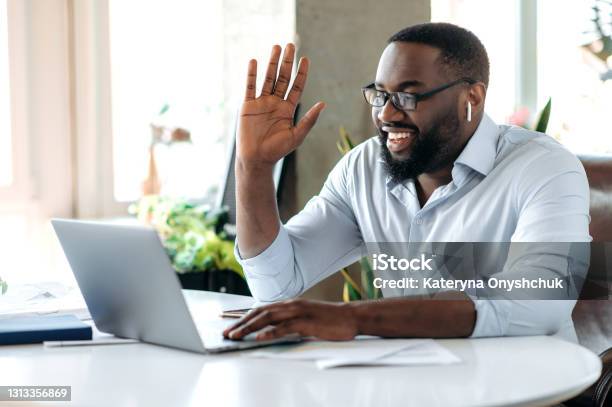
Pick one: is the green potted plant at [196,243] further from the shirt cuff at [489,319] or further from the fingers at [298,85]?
the shirt cuff at [489,319]

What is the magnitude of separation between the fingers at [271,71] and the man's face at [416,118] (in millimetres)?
278

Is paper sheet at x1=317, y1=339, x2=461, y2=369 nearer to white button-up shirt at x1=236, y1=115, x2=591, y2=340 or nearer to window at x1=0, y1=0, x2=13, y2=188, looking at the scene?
white button-up shirt at x1=236, y1=115, x2=591, y2=340

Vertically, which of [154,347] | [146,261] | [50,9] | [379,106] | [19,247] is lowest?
[19,247]

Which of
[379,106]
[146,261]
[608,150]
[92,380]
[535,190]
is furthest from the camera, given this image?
[608,150]

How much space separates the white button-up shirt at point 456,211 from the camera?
1.81m

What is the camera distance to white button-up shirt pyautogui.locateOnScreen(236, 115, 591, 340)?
1807mm

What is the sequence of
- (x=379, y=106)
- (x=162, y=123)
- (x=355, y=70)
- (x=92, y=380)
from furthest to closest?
(x=162, y=123) → (x=355, y=70) → (x=379, y=106) → (x=92, y=380)

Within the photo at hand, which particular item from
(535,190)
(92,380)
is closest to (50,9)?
(535,190)

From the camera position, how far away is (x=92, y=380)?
127 centimetres

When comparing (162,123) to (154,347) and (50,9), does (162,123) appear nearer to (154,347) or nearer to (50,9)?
(50,9)

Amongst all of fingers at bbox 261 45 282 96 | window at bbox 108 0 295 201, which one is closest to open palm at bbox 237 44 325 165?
fingers at bbox 261 45 282 96

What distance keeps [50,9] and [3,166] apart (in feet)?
2.21

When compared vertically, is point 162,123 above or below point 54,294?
above

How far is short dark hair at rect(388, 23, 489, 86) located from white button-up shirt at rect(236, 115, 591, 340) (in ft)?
0.45
